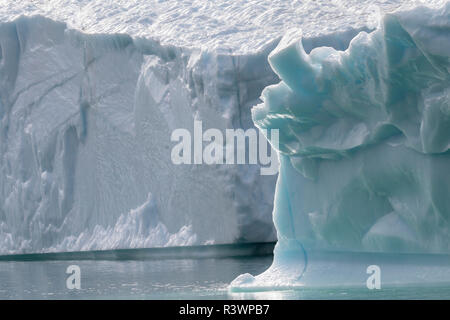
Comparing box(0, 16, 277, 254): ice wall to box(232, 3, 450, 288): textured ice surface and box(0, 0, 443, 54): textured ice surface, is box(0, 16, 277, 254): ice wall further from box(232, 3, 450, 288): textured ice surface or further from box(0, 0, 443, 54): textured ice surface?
box(232, 3, 450, 288): textured ice surface

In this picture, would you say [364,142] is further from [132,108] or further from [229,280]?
[132,108]

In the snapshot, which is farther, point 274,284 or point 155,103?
point 155,103

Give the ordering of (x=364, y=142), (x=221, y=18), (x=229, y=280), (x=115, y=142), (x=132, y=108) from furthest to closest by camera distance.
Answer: (x=115, y=142) < (x=132, y=108) < (x=221, y=18) < (x=229, y=280) < (x=364, y=142)

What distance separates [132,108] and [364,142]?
5.25m

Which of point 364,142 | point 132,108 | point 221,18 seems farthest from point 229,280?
point 221,18

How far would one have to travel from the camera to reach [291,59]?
20.4 feet

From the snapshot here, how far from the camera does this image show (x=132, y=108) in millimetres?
10906

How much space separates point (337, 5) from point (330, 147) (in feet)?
16.0

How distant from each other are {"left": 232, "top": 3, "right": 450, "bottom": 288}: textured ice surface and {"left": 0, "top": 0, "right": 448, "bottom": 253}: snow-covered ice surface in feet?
9.76

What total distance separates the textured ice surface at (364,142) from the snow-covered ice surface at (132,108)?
2.97 m

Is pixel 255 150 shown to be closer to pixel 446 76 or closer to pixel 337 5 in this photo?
pixel 337 5

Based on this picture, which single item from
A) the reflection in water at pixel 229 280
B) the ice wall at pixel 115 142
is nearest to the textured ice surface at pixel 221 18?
the ice wall at pixel 115 142

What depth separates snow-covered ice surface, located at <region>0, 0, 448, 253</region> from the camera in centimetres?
971
